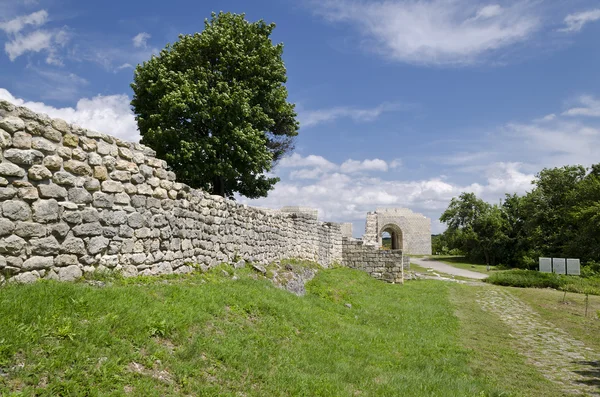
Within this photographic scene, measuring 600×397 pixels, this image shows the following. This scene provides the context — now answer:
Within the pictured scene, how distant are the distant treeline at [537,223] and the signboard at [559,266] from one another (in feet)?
8.64

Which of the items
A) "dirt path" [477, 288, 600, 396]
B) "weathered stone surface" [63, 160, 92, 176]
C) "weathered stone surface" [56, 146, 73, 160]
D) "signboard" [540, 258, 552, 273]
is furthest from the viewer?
"signboard" [540, 258, 552, 273]

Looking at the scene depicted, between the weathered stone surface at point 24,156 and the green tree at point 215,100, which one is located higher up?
the green tree at point 215,100

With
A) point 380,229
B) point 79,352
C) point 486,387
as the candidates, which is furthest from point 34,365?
point 380,229

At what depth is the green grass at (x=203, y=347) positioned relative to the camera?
366 cm

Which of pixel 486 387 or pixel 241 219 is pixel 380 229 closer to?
pixel 241 219

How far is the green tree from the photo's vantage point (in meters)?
16.4

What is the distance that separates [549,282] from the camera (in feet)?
72.1

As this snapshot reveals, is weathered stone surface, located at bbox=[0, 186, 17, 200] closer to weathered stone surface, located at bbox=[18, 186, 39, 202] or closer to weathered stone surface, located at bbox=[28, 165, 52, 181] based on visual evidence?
weathered stone surface, located at bbox=[18, 186, 39, 202]

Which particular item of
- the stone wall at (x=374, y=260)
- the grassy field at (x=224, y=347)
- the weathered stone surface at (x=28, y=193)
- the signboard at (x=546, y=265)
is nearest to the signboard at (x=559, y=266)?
the signboard at (x=546, y=265)

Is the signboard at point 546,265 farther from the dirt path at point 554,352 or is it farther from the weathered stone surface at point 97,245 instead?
the weathered stone surface at point 97,245

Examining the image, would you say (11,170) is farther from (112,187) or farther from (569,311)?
(569,311)

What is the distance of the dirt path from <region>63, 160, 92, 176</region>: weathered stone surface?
8158 mm

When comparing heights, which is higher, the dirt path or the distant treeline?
the distant treeline

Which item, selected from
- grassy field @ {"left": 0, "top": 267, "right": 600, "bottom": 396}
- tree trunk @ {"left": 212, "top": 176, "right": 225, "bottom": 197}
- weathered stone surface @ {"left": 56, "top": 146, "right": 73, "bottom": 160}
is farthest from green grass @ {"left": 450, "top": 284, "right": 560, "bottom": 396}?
tree trunk @ {"left": 212, "top": 176, "right": 225, "bottom": 197}
